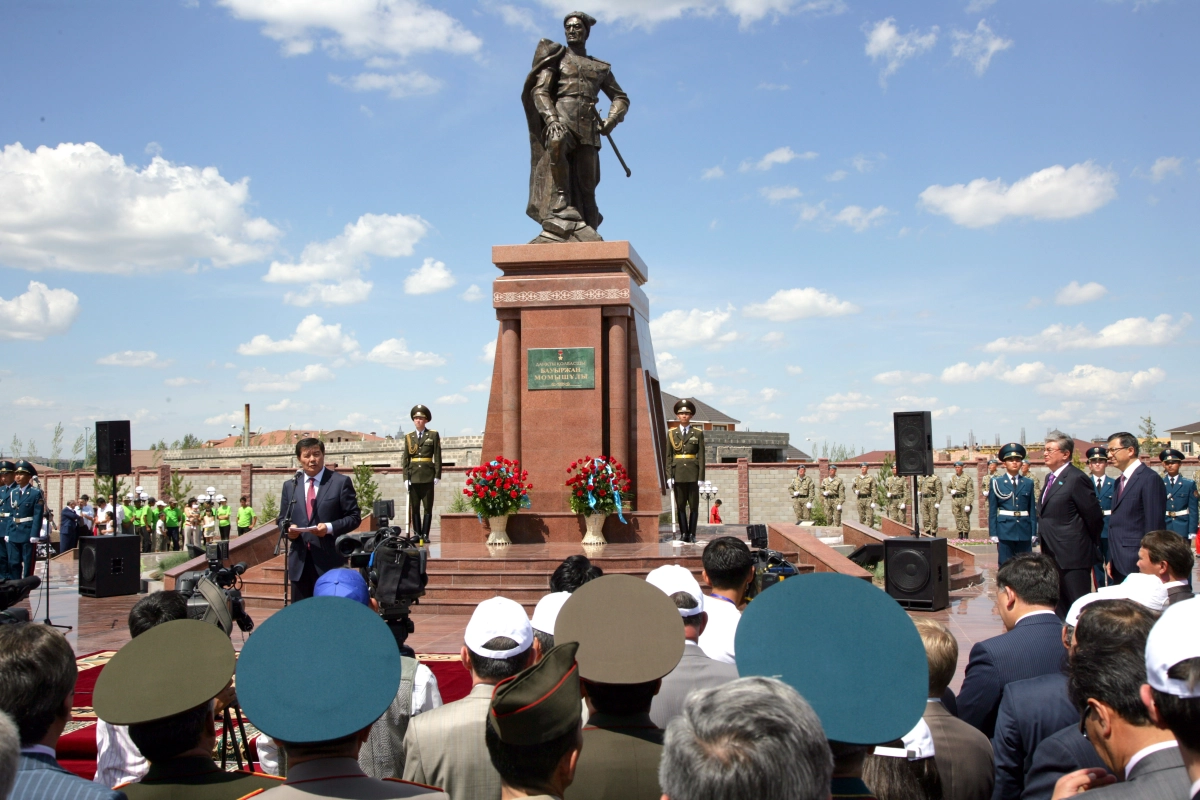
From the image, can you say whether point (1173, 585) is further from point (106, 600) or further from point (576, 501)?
point (106, 600)

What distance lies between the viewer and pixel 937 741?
2.76 meters

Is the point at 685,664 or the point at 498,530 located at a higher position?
the point at 685,664

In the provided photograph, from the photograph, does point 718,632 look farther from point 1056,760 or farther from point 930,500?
point 930,500

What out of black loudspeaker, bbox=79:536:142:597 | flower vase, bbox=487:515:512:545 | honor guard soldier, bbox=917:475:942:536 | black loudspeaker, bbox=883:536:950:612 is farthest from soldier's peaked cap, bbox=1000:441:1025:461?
honor guard soldier, bbox=917:475:942:536

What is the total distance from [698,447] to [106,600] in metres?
7.99

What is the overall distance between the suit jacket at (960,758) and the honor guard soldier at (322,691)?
143 cm

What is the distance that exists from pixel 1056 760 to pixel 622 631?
1265 millimetres

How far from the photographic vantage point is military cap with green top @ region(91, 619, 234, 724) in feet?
7.80

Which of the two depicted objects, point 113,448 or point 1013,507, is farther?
point 113,448

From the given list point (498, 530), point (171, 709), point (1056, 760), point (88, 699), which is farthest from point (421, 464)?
point (1056, 760)

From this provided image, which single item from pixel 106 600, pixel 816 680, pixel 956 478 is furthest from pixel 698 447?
pixel 956 478

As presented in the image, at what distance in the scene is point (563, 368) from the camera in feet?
44.1

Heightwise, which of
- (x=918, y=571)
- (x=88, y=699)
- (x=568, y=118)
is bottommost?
(x=88, y=699)

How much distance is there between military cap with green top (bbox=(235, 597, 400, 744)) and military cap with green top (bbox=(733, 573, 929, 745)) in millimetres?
904
